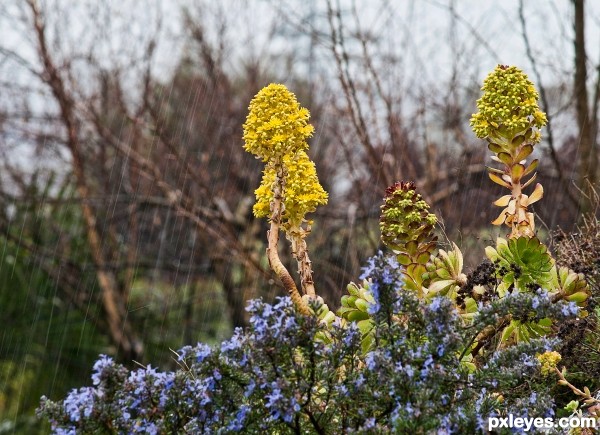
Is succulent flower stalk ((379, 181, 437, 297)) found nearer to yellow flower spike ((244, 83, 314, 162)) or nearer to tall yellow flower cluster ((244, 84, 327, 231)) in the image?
tall yellow flower cluster ((244, 84, 327, 231))

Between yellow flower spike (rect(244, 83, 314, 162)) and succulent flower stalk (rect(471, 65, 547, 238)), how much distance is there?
0.62 meters

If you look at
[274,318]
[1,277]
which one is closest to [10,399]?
[1,277]

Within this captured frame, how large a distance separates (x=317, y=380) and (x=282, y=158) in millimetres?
972

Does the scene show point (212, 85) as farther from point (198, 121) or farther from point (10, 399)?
point (10, 399)

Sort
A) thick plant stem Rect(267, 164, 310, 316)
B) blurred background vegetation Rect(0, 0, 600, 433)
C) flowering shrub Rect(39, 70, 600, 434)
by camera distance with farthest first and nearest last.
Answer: blurred background vegetation Rect(0, 0, 600, 433), thick plant stem Rect(267, 164, 310, 316), flowering shrub Rect(39, 70, 600, 434)

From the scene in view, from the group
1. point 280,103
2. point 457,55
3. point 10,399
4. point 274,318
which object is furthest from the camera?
point 10,399

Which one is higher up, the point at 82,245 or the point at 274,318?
the point at 82,245

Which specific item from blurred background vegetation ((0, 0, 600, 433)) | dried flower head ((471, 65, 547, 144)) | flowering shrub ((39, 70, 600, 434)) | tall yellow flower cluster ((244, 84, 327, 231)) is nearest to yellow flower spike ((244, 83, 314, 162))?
tall yellow flower cluster ((244, 84, 327, 231))

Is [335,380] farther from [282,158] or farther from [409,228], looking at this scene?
[282,158]

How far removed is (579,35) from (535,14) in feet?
2.71

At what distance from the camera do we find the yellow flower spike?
2.56m

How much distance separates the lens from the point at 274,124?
2555mm

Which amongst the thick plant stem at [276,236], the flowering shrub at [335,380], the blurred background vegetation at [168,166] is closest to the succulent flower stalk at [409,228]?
the thick plant stem at [276,236]

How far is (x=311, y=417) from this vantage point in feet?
5.96
